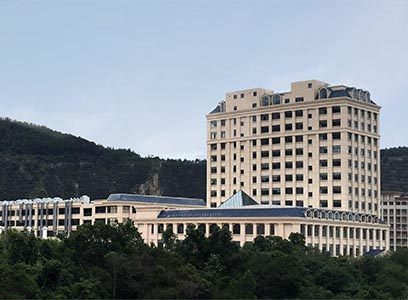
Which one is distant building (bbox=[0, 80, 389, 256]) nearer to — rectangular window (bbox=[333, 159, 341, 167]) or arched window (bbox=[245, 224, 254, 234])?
rectangular window (bbox=[333, 159, 341, 167])

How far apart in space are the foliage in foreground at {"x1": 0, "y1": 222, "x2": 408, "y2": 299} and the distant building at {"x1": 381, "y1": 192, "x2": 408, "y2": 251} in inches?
3835

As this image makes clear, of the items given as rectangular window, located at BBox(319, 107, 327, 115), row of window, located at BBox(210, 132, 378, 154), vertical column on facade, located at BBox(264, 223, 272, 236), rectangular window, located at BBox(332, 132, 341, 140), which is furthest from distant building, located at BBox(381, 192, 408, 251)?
vertical column on facade, located at BBox(264, 223, 272, 236)

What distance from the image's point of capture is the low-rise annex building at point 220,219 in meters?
114

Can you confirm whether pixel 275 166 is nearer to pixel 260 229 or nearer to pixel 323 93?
pixel 323 93

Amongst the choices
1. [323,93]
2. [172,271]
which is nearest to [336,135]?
[323,93]

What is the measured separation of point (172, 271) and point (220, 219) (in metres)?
50.5

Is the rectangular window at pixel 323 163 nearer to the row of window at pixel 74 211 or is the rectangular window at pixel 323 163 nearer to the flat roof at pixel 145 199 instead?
the flat roof at pixel 145 199

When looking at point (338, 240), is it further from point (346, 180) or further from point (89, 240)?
point (89, 240)

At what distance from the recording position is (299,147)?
457ft

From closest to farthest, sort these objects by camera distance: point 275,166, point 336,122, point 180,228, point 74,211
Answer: point 180,228 → point 336,122 → point 74,211 → point 275,166

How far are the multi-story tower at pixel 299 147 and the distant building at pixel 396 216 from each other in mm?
41315

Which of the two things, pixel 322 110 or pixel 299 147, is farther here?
pixel 299 147

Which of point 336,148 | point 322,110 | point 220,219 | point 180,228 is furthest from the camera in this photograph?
point 322,110

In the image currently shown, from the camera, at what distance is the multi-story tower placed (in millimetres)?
134625
